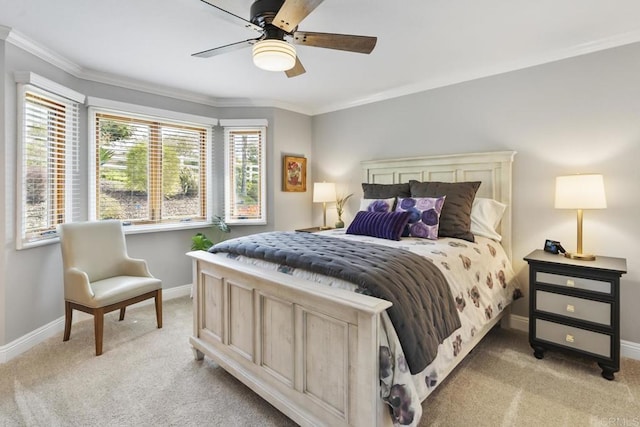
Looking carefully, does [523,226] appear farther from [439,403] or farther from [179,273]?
[179,273]

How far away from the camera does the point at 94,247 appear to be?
9.65 ft

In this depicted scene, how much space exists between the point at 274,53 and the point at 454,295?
175 cm

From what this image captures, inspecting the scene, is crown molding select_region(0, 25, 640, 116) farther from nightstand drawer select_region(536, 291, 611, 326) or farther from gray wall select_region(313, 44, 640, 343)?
nightstand drawer select_region(536, 291, 611, 326)

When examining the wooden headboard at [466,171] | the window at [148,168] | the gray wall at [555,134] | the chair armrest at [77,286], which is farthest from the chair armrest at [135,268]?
the gray wall at [555,134]

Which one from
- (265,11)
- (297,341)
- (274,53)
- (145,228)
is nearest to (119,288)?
(145,228)

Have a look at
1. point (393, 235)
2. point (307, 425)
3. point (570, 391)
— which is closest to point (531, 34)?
point (393, 235)

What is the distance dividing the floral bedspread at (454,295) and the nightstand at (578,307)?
0.94ft

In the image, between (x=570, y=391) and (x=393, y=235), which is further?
(x=393, y=235)

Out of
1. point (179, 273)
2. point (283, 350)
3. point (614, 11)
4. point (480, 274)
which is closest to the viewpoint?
point (283, 350)

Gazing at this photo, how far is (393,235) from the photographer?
2.62 meters

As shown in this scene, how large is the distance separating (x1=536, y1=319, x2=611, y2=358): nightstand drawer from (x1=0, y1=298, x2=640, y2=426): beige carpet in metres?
0.17

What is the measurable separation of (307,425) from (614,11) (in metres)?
3.17

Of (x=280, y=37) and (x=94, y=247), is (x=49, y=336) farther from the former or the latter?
(x=280, y=37)

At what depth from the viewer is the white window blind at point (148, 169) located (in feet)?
11.1
